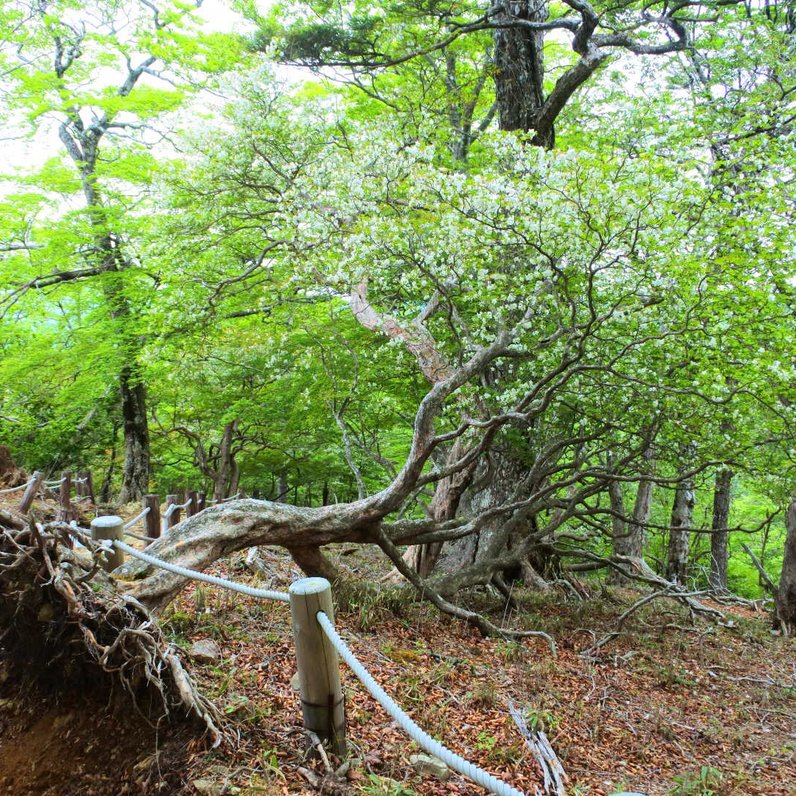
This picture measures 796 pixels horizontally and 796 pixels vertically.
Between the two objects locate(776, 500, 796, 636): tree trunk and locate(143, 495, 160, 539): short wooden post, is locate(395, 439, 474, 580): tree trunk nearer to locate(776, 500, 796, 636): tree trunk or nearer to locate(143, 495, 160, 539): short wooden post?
locate(143, 495, 160, 539): short wooden post

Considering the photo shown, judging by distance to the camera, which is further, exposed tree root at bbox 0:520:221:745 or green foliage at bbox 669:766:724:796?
green foliage at bbox 669:766:724:796

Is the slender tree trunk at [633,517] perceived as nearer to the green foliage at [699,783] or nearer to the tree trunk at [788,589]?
the tree trunk at [788,589]

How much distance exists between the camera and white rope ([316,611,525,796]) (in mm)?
1812

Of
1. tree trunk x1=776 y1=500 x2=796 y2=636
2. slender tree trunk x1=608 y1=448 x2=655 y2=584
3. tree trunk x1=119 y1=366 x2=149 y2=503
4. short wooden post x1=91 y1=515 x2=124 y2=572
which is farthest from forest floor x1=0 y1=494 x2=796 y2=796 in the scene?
tree trunk x1=119 y1=366 x2=149 y2=503

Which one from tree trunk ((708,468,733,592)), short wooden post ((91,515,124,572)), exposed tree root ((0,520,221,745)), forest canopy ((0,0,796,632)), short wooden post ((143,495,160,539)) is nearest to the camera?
exposed tree root ((0,520,221,745))

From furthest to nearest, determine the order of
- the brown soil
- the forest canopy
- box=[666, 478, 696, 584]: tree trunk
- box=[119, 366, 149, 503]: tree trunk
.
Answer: box=[119, 366, 149, 503]: tree trunk
box=[666, 478, 696, 584]: tree trunk
the forest canopy
the brown soil

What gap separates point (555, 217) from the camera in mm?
6164

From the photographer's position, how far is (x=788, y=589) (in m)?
9.04

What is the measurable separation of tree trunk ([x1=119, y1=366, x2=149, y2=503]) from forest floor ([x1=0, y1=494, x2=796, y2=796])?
841 cm

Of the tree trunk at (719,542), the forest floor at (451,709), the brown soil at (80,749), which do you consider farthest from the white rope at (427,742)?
the tree trunk at (719,542)

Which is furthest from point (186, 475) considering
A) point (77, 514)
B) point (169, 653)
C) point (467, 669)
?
point (169, 653)

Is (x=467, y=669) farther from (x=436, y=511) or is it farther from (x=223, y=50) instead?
(x=223, y=50)

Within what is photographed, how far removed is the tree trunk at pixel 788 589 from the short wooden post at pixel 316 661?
8.52 meters

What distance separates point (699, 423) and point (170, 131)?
1272cm
